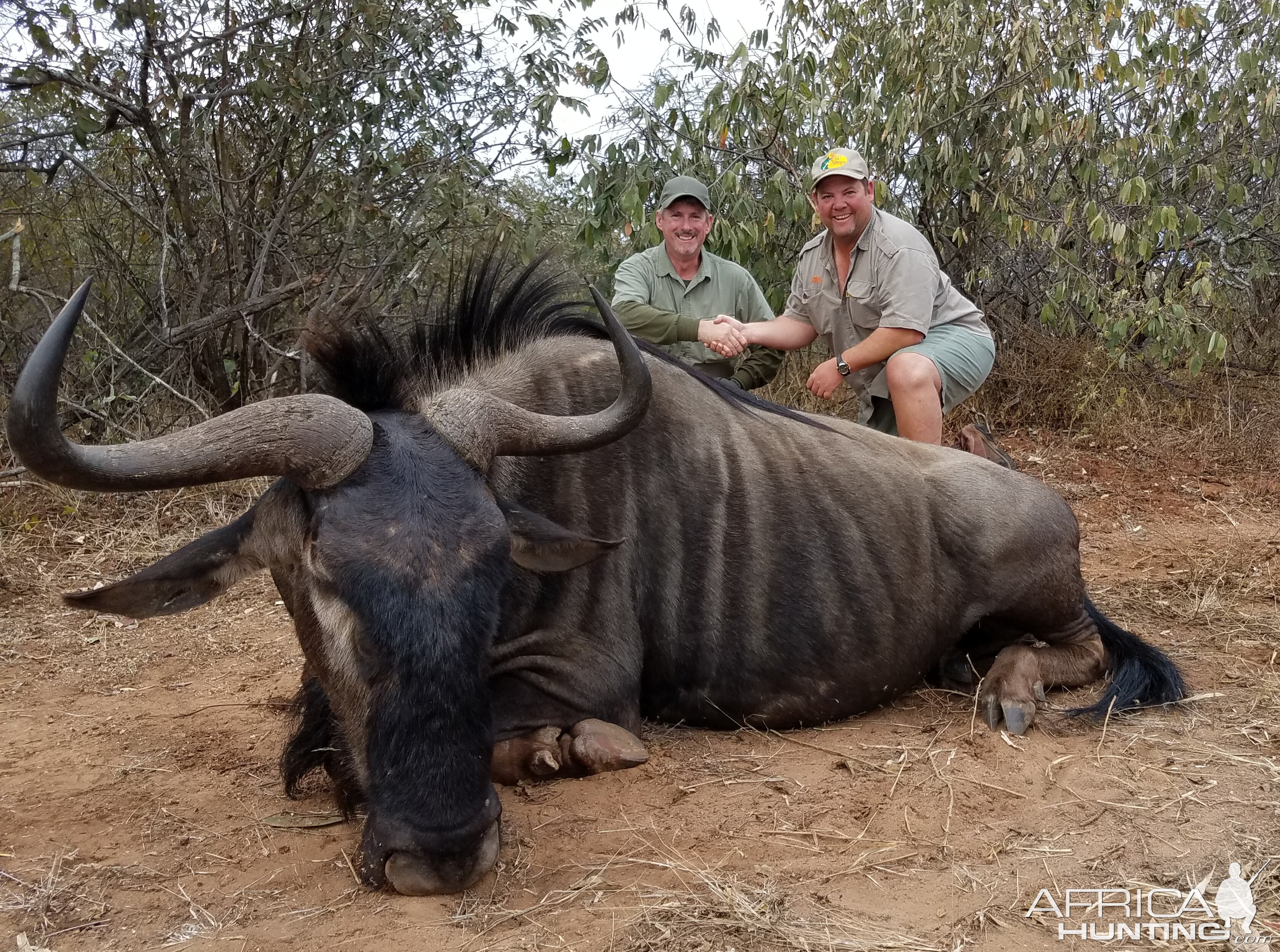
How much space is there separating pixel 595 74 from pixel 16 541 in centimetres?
430

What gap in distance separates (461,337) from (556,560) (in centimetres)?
90

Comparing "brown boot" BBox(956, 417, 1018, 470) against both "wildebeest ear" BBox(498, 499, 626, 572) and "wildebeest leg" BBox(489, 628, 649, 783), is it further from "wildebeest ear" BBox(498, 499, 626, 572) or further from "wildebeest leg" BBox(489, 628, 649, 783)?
"wildebeest ear" BBox(498, 499, 626, 572)

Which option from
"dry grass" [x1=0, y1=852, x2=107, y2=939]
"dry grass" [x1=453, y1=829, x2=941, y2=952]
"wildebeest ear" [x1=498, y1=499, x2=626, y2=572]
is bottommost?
"dry grass" [x1=453, y1=829, x2=941, y2=952]

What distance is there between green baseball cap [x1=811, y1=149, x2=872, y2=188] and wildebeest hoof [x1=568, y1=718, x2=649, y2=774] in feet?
10.3

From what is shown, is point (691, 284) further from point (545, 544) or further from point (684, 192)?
point (545, 544)

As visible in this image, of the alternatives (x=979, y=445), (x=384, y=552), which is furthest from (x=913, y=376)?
(x=384, y=552)

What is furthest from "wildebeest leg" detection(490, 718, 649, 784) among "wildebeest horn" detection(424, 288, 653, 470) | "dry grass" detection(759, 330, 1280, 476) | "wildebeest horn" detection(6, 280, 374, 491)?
"dry grass" detection(759, 330, 1280, 476)

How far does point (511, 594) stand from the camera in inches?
124

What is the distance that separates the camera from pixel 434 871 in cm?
230

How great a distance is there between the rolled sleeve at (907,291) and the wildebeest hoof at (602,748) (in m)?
2.64

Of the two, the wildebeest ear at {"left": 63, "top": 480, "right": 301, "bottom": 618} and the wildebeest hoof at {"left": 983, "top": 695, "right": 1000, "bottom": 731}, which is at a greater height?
the wildebeest ear at {"left": 63, "top": 480, "right": 301, "bottom": 618}

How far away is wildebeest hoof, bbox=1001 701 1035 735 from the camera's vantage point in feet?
11.4

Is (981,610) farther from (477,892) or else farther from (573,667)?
(477,892)

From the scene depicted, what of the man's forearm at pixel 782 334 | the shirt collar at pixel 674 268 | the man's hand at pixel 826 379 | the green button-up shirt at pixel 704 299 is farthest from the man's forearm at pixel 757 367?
the man's hand at pixel 826 379
